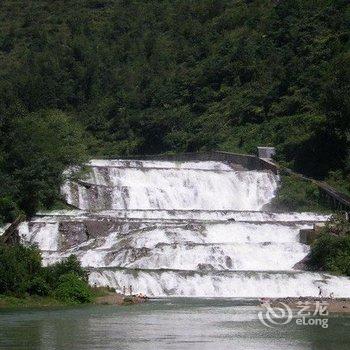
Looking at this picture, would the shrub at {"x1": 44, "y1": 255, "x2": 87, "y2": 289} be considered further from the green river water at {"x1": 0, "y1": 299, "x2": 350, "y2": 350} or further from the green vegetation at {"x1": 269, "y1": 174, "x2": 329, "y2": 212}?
the green vegetation at {"x1": 269, "y1": 174, "x2": 329, "y2": 212}

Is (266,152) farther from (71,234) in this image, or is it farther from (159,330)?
(159,330)

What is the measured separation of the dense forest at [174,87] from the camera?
73688 mm

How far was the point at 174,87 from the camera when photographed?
104 meters

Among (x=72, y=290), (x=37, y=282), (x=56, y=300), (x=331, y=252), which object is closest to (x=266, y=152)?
(x=331, y=252)

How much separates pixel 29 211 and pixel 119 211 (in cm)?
500

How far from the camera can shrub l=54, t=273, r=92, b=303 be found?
4706 cm

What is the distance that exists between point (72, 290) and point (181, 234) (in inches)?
490

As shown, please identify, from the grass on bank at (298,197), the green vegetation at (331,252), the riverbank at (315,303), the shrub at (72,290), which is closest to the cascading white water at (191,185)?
the grass on bank at (298,197)

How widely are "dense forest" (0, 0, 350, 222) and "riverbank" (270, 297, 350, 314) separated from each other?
21.9m

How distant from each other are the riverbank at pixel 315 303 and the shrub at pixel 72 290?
24.4 ft

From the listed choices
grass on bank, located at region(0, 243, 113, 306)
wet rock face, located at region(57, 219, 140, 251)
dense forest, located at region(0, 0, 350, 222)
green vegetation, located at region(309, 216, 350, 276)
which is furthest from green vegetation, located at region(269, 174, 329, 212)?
grass on bank, located at region(0, 243, 113, 306)

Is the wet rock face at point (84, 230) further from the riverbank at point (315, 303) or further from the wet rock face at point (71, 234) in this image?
the riverbank at point (315, 303)

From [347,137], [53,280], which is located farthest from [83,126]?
[53,280]

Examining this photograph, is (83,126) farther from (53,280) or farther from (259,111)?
(53,280)
